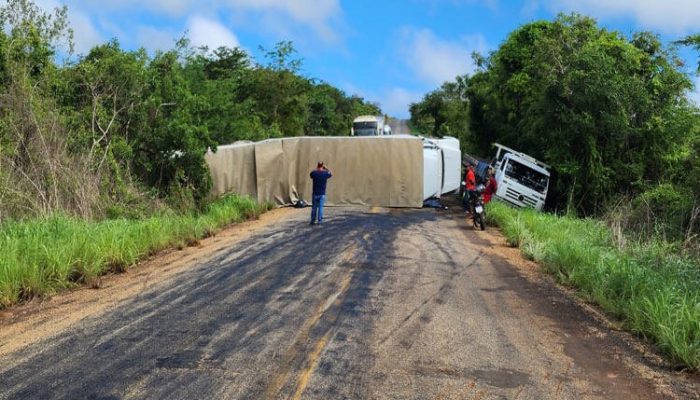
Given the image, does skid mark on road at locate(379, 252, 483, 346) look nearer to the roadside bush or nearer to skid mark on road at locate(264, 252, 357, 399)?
skid mark on road at locate(264, 252, 357, 399)

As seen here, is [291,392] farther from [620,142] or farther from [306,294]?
[620,142]

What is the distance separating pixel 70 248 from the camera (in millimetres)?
9734

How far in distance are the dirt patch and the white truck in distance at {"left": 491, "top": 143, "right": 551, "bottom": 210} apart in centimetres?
1343

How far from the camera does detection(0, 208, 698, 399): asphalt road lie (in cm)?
529

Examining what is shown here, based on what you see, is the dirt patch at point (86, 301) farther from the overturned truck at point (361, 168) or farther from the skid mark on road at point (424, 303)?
the overturned truck at point (361, 168)

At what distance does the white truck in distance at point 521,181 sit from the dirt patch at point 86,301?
1343cm

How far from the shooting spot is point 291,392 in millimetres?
5090

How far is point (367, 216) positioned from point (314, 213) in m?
2.98

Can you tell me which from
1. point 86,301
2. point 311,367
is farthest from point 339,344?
point 86,301

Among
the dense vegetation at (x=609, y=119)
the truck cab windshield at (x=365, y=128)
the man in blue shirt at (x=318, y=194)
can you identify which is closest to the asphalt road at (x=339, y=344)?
the man in blue shirt at (x=318, y=194)

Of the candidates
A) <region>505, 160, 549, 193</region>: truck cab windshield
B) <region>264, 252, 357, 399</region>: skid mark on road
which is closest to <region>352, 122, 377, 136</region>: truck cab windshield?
<region>505, 160, 549, 193</region>: truck cab windshield

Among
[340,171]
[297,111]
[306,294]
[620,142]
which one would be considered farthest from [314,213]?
[297,111]

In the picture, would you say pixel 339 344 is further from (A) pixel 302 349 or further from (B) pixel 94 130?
(B) pixel 94 130

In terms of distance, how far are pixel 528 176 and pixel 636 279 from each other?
15.9 metres
